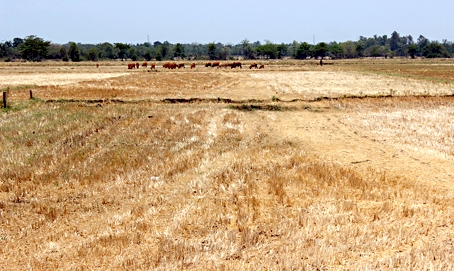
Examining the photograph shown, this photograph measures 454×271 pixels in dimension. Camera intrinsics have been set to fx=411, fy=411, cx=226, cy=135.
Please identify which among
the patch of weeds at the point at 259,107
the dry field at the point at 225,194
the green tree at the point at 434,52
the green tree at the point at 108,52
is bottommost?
the dry field at the point at 225,194

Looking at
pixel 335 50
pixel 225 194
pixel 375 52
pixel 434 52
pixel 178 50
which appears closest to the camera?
pixel 225 194

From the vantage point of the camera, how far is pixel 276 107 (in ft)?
70.6

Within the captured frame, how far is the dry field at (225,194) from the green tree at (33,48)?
396 feet

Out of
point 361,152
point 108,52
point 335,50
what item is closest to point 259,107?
point 361,152

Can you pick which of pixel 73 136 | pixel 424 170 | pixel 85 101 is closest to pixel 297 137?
pixel 424 170

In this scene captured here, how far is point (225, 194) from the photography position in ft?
27.7

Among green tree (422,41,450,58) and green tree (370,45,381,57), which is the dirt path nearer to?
green tree (422,41,450,58)

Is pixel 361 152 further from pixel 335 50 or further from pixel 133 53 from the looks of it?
pixel 335 50

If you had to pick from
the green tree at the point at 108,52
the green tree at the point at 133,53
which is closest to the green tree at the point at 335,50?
the green tree at the point at 133,53

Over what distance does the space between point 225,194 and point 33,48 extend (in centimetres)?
13314

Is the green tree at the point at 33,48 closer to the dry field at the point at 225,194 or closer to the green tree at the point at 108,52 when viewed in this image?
the green tree at the point at 108,52

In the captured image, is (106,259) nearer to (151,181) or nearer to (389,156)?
(151,181)

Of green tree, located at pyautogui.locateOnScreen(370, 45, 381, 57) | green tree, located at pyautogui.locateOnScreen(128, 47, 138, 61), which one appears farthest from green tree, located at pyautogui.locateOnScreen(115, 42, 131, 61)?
green tree, located at pyautogui.locateOnScreen(370, 45, 381, 57)

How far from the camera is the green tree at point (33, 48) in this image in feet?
408
